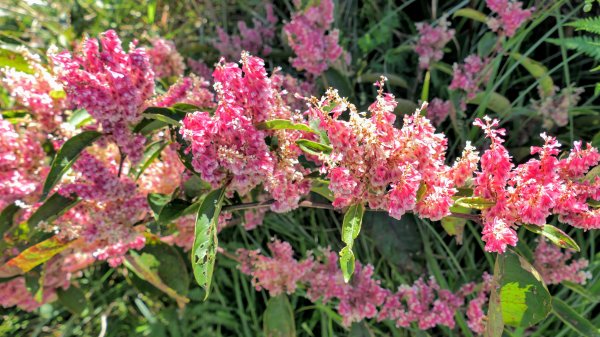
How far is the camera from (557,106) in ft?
3.47

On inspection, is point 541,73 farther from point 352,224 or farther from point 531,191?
point 352,224

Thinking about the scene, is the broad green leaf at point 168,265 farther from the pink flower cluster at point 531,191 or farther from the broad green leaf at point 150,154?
the pink flower cluster at point 531,191

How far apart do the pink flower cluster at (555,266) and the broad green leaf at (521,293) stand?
0.32 meters

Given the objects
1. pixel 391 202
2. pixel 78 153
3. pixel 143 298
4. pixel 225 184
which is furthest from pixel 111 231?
pixel 143 298

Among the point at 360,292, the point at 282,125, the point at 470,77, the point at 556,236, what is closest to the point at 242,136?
the point at 282,125

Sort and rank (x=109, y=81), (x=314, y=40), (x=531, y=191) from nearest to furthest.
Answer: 1. (x=531, y=191)
2. (x=109, y=81)
3. (x=314, y=40)

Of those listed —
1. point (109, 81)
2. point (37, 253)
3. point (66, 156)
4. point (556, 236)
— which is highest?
point (109, 81)

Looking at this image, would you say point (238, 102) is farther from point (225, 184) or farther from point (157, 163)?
point (157, 163)

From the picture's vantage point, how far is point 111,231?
2.93ft

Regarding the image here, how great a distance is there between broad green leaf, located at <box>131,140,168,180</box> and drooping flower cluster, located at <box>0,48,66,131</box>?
188mm

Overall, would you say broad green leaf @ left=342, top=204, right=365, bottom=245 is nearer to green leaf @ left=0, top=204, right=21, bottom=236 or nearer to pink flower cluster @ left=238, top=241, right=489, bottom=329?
pink flower cluster @ left=238, top=241, right=489, bottom=329

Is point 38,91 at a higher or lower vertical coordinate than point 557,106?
higher

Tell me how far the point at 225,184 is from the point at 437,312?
555mm

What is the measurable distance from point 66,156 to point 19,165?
0.70ft
